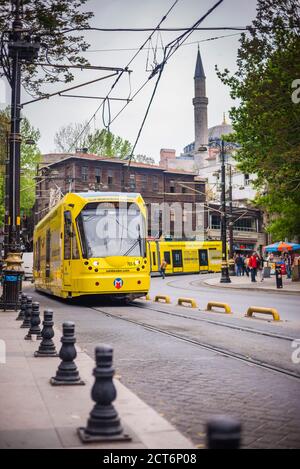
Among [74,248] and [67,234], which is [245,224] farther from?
[74,248]

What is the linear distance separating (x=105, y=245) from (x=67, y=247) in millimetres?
1349

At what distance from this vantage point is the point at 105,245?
1672 centimetres

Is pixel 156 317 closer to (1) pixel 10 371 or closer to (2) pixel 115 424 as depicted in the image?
(1) pixel 10 371

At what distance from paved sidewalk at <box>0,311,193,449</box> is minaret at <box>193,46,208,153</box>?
401 ft

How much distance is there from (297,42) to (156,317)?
13428 millimetres

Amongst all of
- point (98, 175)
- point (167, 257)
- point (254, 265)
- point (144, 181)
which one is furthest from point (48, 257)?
point (144, 181)

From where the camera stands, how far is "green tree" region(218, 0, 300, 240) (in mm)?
23000

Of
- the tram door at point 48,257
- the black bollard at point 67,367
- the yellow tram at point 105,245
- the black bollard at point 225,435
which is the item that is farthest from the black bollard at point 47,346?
the tram door at point 48,257

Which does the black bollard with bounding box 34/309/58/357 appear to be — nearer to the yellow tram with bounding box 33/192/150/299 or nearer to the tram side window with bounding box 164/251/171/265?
the yellow tram with bounding box 33/192/150/299

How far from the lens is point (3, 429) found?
14.3 feet

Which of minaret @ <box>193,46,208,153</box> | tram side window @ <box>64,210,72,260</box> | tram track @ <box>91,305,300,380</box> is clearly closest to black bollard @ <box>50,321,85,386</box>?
tram track @ <box>91,305,300,380</box>

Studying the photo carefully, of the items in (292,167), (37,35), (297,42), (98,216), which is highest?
(297,42)

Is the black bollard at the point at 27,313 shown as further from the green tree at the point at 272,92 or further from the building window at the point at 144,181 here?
the building window at the point at 144,181
